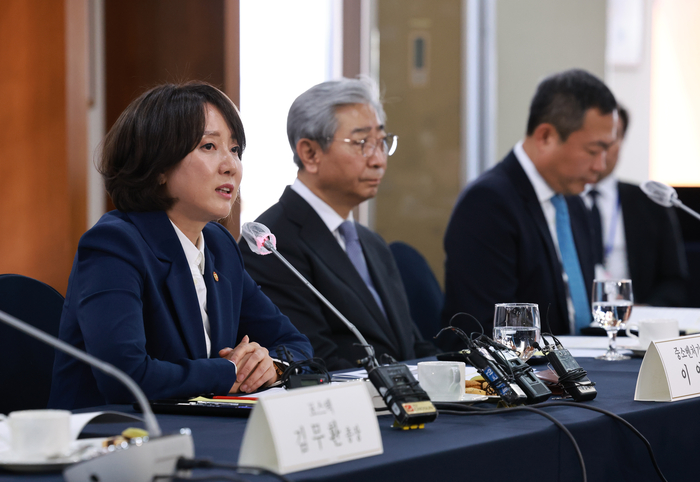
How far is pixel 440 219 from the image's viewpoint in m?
4.72

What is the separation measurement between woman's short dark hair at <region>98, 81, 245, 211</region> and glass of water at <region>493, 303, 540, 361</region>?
710 mm

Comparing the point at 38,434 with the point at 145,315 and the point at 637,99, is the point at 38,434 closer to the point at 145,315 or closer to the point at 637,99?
the point at 145,315

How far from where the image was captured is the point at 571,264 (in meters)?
2.86

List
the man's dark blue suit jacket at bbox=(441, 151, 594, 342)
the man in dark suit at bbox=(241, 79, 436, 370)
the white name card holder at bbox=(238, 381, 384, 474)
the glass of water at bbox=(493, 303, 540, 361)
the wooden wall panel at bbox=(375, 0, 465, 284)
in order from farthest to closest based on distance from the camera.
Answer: the wooden wall panel at bbox=(375, 0, 465, 284) < the man's dark blue suit jacket at bbox=(441, 151, 594, 342) < the man in dark suit at bbox=(241, 79, 436, 370) < the glass of water at bbox=(493, 303, 540, 361) < the white name card holder at bbox=(238, 381, 384, 474)

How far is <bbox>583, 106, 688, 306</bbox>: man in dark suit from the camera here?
372 centimetres

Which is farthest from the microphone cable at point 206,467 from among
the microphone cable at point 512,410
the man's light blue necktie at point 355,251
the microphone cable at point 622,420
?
the man's light blue necktie at point 355,251

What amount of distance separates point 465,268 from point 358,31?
2020 millimetres

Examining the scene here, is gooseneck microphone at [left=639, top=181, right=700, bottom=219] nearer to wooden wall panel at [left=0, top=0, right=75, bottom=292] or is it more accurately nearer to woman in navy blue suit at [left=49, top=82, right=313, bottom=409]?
woman in navy blue suit at [left=49, top=82, right=313, bottom=409]

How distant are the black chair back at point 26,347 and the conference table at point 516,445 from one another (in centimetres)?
48

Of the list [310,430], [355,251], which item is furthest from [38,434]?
[355,251]

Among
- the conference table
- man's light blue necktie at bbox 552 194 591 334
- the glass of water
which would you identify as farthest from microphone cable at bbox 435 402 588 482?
man's light blue necktie at bbox 552 194 591 334

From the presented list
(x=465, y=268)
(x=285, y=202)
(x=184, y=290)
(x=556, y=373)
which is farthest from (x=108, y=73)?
(x=556, y=373)

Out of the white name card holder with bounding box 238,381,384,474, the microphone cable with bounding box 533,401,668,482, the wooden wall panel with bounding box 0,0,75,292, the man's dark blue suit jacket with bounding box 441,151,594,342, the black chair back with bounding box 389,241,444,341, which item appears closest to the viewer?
the white name card holder with bounding box 238,381,384,474

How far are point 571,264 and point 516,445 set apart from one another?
187 centimetres
